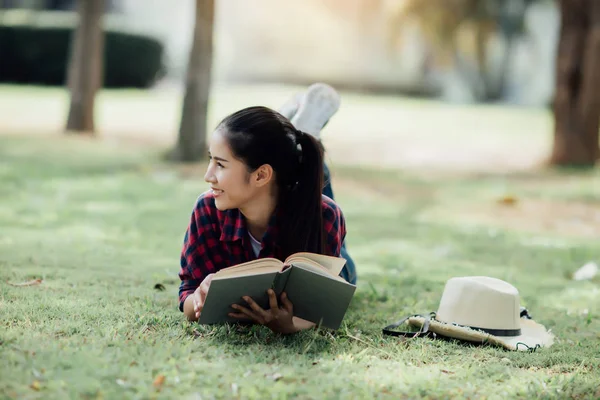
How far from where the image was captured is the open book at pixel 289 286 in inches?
123

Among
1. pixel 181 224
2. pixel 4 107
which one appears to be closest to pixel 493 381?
pixel 181 224

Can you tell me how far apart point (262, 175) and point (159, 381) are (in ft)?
3.30

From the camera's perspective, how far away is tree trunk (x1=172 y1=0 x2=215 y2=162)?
9406 mm

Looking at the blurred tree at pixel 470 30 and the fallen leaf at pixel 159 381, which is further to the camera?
the blurred tree at pixel 470 30

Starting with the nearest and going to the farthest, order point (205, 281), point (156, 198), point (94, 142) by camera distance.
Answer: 1. point (205, 281)
2. point (156, 198)
3. point (94, 142)

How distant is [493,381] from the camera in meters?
3.08

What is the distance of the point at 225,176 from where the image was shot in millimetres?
3328

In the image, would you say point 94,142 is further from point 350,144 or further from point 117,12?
point 117,12

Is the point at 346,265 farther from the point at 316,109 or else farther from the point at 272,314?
the point at 316,109

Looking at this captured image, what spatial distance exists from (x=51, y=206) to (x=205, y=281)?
4.09m

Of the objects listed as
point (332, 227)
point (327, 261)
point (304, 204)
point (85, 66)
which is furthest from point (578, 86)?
point (327, 261)

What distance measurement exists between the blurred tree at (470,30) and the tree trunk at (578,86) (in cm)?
503

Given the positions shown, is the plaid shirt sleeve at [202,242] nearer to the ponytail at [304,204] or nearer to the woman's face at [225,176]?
the woman's face at [225,176]

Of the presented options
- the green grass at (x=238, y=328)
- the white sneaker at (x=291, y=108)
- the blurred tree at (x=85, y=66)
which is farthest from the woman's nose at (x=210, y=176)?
the blurred tree at (x=85, y=66)
